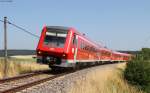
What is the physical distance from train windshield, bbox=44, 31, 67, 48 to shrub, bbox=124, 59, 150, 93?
461 centimetres

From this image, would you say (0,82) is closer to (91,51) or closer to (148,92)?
(148,92)

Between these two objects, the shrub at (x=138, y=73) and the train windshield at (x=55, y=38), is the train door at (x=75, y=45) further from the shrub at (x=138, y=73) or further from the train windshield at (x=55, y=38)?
the shrub at (x=138, y=73)

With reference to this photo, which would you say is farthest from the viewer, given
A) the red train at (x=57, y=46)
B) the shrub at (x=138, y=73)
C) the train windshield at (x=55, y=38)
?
the train windshield at (x=55, y=38)

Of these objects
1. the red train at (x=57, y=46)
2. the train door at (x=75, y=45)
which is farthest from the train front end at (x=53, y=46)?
the train door at (x=75, y=45)

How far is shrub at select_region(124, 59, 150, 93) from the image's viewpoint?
26.3 meters

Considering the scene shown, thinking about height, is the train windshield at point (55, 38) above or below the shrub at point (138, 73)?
above

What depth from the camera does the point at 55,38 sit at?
2778cm

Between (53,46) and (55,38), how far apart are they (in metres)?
0.61

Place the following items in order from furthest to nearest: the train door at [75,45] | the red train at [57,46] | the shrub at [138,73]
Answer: the train door at [75,45] < the red train at [57,46] < the shrub at [138,73]

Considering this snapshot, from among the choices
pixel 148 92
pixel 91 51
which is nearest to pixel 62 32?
pixel 148 92

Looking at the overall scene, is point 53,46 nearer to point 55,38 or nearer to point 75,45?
point 55,38

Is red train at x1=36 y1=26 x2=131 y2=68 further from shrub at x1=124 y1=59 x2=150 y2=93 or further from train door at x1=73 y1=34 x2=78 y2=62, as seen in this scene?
shrub at x1=124 y1=59 x2=150 y2=93

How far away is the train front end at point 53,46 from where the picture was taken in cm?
2720

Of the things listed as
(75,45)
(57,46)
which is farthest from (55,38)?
(75,45)
